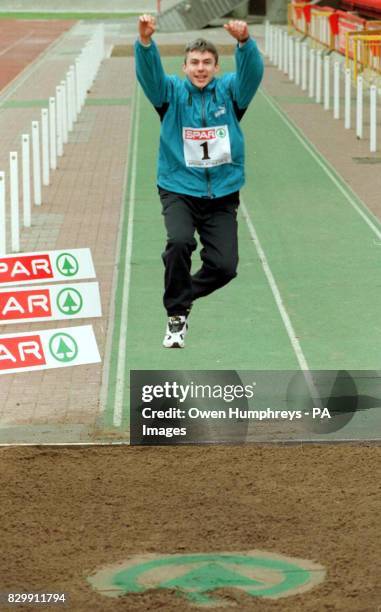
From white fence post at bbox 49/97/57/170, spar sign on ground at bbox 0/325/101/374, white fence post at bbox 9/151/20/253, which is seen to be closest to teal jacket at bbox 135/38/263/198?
Result: spar sign on ground at bbox 0/325/101/374

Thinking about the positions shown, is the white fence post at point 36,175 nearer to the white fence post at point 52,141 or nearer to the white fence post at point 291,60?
the white fence post at point 52,141

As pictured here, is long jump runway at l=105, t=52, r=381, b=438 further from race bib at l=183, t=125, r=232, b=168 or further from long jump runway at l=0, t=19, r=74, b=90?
long jump runway at l=0, t=19, r=74, b=90

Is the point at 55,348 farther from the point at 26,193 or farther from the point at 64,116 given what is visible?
the point at 64,116

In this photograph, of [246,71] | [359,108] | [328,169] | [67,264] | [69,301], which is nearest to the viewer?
[246,71]

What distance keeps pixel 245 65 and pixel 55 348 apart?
8.02 feet

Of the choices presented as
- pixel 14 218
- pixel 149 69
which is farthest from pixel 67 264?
pixel 14 218

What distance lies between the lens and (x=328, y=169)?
23.8 m

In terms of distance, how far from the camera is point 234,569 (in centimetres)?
757

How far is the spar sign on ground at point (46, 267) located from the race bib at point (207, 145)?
1.42 m

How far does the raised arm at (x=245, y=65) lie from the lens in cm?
988

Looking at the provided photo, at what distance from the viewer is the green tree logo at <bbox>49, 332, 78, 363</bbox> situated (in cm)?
1073

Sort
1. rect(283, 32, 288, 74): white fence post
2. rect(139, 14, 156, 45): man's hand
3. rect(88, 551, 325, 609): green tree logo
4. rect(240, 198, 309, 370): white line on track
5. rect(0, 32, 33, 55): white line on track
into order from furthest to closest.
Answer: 1. rect(0, 32, 33, 55): white line on track
2. rect(283, 32, 288, 74): white fence post
3. rect(240, 198, 309, 370): white line on track
4. rect(139, 14, 156, 45): man's hand
5. rect(88, 551, 325, 609): green tree logo

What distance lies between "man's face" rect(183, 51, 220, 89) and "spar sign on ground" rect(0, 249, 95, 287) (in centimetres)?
178

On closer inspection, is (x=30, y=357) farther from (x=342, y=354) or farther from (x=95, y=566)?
(x=95, y=566)
